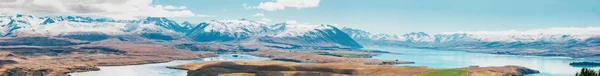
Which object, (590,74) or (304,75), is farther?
(304,75)

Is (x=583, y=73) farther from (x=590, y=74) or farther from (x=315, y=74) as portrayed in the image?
(x=315, y=74)

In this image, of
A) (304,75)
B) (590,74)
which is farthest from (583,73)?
(304,75)

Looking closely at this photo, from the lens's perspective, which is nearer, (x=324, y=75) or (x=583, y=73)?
(x=583, y=73)

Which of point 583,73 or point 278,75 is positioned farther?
point 278,75

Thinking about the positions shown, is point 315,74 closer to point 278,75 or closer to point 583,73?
point 278,75

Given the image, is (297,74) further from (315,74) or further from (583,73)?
(583,73)

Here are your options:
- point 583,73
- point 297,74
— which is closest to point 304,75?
point 297,74

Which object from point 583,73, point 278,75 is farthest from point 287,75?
point 583,73
